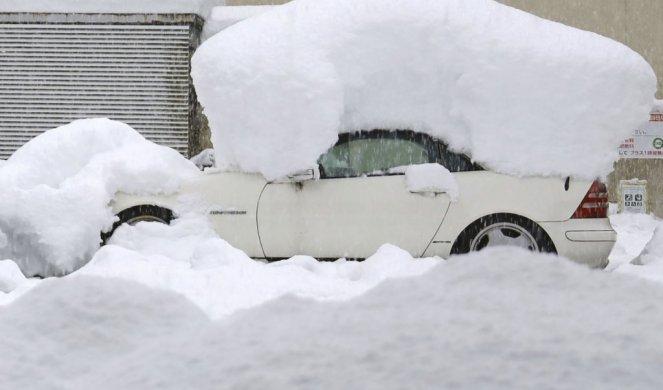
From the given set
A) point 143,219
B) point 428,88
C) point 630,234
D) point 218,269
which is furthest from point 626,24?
point 218,269

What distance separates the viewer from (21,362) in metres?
2.46

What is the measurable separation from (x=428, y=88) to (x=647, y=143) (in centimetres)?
690

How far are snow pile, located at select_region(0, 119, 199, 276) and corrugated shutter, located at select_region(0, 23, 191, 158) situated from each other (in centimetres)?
508

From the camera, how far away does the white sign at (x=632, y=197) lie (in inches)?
495

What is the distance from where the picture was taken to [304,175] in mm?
6609

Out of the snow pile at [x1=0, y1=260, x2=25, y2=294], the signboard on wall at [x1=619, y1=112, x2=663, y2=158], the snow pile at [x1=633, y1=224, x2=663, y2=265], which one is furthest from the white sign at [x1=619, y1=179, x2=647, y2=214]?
the snow pile at [x1=0, y1=260, x2=25, y2=294]

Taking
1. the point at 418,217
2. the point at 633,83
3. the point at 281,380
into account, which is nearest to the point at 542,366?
the point at 281,380

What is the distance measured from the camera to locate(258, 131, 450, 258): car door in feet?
21.6

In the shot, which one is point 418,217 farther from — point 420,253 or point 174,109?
point 174,109

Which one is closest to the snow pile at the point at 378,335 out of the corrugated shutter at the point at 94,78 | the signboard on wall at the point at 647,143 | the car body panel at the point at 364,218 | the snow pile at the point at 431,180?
the car body panel at the point at 364,218

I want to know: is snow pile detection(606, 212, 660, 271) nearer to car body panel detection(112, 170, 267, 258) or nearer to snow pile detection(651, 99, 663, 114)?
snow pile detection(651, 99, 663, 114)

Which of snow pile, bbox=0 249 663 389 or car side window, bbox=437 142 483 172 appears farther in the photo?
car side window, bbox=437 142 483 172

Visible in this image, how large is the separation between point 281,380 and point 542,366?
601 millimetres

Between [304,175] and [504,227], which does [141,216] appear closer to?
[304,175]
